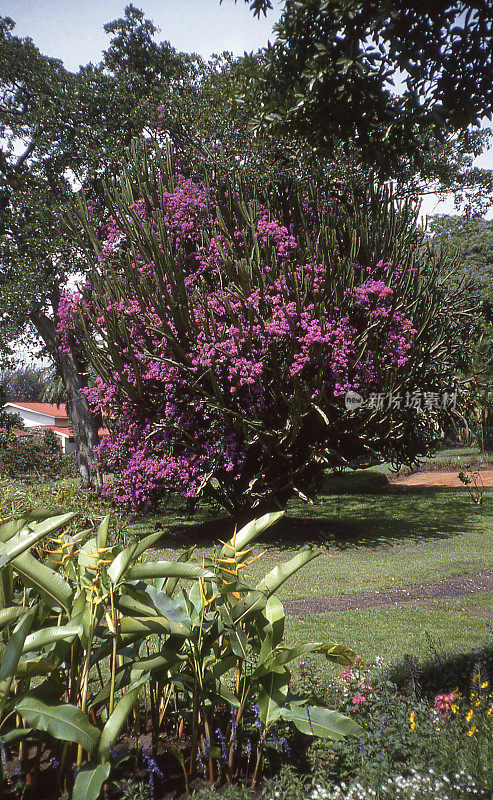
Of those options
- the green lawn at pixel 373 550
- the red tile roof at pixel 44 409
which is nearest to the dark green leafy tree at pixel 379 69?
the green lawn at pixel 373 550

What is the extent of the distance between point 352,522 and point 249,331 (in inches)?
232

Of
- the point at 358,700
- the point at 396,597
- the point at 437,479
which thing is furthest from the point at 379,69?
the point at 437,479

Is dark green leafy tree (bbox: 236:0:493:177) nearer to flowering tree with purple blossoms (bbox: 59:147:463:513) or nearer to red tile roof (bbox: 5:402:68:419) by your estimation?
flowering tree with purple blossoms (bbox: 59:147:463:513)

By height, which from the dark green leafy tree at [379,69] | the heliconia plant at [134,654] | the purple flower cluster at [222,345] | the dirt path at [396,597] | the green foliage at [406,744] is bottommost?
the dirt path at [396,597]

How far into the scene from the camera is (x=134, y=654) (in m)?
2.52

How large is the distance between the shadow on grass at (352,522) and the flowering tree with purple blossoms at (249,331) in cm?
107

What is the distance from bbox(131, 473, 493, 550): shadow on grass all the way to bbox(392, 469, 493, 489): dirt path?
2.11m

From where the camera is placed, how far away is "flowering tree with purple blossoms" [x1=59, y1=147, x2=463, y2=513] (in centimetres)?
916

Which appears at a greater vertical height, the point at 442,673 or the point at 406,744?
the point at 406,744

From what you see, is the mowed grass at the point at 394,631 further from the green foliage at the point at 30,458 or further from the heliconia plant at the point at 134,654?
the green foliage at the point at 30,458

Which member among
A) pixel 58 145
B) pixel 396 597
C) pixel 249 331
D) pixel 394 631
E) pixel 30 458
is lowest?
pixel 30 458

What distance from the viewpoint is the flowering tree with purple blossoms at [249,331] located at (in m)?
9.16

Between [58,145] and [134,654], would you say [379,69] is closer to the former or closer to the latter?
[134,654]

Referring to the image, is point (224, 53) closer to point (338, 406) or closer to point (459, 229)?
point (338, 406)
